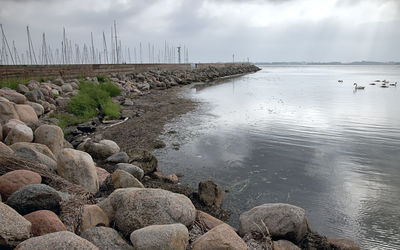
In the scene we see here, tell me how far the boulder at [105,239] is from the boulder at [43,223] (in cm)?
27

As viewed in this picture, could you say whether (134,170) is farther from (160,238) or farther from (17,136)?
(160,238)

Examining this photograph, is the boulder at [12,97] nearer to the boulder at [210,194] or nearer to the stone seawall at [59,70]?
the stone seawall at [59,70]

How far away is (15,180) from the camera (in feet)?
12.0

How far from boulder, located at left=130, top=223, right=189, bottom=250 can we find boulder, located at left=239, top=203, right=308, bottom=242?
49.3 inches

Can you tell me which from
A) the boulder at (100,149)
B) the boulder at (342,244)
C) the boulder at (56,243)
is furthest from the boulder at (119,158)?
the boulder at (342,244)

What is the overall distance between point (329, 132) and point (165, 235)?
982 centimetres

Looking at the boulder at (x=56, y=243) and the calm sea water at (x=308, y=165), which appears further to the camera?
the calm sea water at (x=308, y=165)

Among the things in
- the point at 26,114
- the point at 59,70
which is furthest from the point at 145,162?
the point at 59,70

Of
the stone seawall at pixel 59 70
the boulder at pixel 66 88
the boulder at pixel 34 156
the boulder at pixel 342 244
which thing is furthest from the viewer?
the boulder at pixel 66 88

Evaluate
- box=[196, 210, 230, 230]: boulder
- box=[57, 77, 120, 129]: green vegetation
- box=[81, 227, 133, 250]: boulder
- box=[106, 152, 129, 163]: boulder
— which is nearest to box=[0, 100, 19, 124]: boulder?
box=[57, 77, 120, 129]: green vegetation

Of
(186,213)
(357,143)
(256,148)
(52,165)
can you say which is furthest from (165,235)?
(357,143)

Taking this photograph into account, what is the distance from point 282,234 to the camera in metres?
4.04

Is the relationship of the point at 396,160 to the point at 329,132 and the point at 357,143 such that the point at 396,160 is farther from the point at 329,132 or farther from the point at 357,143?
the point at 329,132

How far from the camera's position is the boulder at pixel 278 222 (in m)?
4.05
